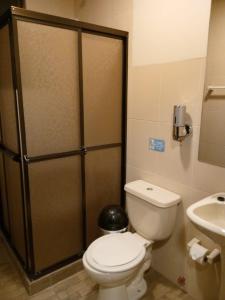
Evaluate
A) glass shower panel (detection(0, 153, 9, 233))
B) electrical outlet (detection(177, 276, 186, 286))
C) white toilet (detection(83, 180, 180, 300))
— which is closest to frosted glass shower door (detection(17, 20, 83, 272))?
white toilet (detection(83, 180, 180, 300))

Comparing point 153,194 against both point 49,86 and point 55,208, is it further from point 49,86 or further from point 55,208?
point 49,86

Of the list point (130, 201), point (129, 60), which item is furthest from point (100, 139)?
point (129, 60)

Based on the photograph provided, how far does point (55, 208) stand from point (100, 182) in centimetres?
44

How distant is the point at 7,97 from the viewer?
1737 millimetres

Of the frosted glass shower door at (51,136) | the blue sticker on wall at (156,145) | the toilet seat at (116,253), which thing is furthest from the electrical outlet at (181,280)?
the blue sticker on wall at (156,145)

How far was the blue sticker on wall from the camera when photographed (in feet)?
5.96

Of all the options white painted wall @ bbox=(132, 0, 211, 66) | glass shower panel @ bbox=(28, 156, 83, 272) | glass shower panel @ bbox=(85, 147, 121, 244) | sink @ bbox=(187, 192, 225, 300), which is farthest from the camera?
glass shower panel @ bbox=(85, 147, 121, 244)

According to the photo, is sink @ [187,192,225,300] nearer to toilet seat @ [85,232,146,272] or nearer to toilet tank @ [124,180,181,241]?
toilet tank @ [124,180,181,241]

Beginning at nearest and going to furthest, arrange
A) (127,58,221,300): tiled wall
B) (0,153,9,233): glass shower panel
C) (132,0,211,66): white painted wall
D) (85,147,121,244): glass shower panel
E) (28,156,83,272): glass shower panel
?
(132,0,211,66): white painted wall, (127,58,221,300): tiled wall, (28,156,83,272): glass shower panel, (85,147,121,244): glass shower panel, (0,153,9,233): glass shower panel

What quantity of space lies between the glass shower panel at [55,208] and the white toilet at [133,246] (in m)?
0.38

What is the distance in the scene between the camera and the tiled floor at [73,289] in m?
1.80

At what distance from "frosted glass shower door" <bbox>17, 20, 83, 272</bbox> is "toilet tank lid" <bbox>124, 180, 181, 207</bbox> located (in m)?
0.45

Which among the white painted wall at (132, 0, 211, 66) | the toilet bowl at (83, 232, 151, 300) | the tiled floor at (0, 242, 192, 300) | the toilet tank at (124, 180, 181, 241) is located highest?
the white painted wall at (132, 0, 211, 66)

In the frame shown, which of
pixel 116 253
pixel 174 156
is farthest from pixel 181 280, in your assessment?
pixel 174 156
